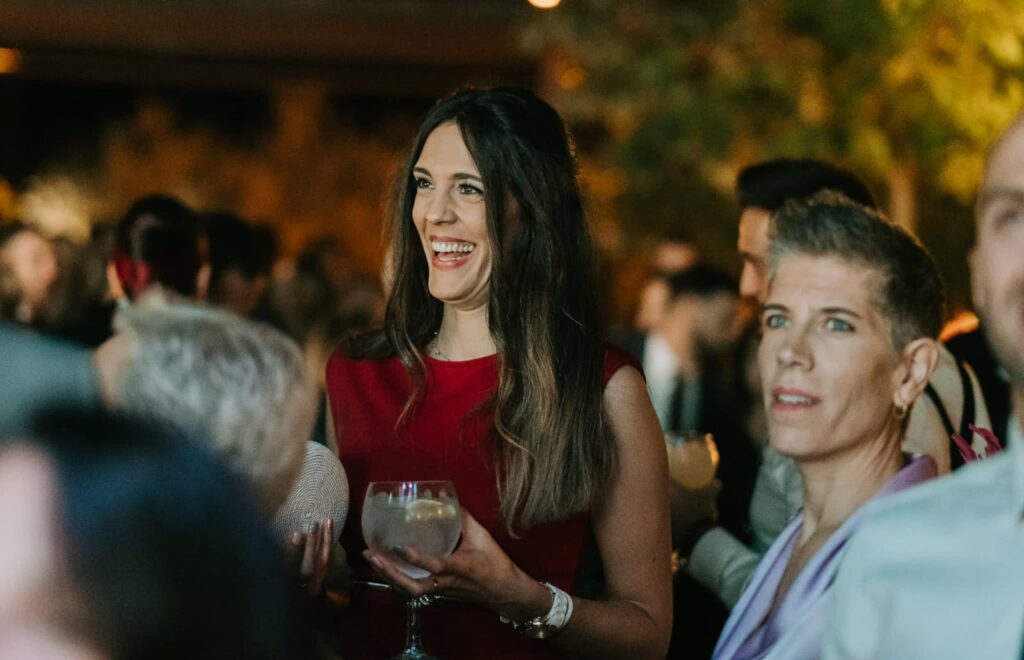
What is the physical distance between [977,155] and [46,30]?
558 inches

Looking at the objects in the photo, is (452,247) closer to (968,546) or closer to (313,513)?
A: (313,513)

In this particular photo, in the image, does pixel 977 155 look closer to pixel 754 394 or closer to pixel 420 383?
pixel 754 394

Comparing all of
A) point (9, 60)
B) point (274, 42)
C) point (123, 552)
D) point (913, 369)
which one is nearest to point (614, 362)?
point (913, 369)

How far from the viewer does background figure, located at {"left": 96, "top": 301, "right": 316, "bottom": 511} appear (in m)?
1.84

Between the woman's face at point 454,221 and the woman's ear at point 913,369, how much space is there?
3.00 feet

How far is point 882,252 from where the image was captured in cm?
277

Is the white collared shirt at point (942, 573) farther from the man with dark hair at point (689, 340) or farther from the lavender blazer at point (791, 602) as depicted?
the man with dark hair at point (689, 340)

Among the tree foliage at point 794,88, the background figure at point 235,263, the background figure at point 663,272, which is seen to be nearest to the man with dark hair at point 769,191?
the background figure at point 235,263

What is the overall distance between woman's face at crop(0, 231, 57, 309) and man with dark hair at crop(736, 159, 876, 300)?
4.62 metres

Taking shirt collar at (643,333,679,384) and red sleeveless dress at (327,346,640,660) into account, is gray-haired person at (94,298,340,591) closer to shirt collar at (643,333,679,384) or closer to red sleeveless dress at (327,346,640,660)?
red sleeveless dress at (327,346,640,660)

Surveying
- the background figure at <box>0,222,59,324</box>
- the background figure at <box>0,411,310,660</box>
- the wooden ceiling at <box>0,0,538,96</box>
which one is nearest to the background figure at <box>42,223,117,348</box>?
the background figure at <box>0,222,59,324</box>

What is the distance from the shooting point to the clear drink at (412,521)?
101 inches

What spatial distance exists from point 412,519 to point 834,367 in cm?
85

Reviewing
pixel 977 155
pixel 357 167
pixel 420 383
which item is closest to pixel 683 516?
pixel 420 383
